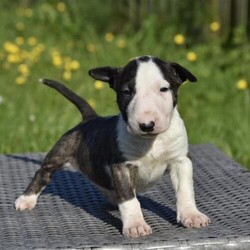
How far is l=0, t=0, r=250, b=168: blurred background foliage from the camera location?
527cm

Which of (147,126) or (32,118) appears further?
(32,118)

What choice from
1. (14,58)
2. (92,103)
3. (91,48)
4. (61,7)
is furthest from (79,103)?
(61,7)

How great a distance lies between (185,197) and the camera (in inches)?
124

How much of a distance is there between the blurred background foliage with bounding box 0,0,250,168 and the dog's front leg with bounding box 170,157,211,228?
1.63 meters

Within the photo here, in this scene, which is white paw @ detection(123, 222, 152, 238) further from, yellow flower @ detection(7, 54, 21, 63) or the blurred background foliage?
yellow flower @ detection(7, 54, 21, 63)

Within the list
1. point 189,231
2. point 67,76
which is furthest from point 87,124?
point 67,76

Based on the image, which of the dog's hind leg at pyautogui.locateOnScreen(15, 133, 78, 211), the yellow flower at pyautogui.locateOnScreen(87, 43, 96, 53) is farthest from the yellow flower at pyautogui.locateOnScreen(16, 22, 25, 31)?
the dog's hind leg at pyautogui.locateOnScreen(15, 133, 78, 211)

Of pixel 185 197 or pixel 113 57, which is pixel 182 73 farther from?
pixel 113 57

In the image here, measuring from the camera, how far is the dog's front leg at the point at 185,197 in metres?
3.10

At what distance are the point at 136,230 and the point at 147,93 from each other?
50 cm

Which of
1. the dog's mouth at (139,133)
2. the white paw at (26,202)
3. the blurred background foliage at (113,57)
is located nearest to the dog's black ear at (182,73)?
the dog's mouth at (139,133)

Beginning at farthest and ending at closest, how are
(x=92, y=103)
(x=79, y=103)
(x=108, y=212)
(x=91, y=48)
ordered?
(x=91, y=48) → (x=92, y=103) → (x=79, y=103) → (x=108, y=212)

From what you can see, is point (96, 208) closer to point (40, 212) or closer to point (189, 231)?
point (40, 212)

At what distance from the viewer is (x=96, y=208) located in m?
3.59
